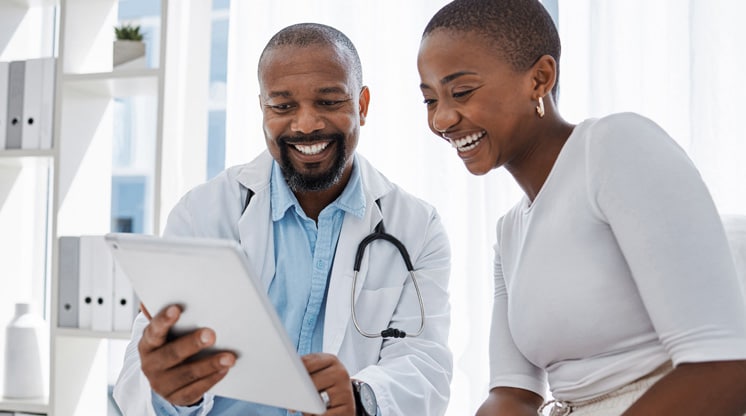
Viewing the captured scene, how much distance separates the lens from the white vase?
6.85 feet

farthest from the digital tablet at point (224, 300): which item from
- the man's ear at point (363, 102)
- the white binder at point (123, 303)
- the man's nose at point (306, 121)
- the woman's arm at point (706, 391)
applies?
the white binder at point (123, 303)

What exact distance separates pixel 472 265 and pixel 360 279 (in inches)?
25.5

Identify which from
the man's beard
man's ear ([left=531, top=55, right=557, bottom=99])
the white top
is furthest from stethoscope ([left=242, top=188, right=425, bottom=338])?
man's ear ([left=531, top=55, right=557, bottom=99])

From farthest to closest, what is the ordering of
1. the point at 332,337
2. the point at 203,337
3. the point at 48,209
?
the point at 48,209
the point at 332,337
the point at 203,337

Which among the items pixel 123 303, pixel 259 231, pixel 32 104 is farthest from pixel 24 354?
pixel 259 231

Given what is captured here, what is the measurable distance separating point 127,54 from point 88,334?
2.72 feet

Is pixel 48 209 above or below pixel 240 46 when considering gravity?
below

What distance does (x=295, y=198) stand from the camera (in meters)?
1.56

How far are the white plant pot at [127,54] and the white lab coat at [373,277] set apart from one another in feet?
2.43

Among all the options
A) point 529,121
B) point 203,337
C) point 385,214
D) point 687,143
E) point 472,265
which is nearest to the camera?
point 203,337

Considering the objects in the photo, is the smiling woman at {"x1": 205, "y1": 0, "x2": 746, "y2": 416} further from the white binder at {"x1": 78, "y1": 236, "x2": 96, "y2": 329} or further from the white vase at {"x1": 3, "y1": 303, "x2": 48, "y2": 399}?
the white vase at {"x1": 3, "y1": 303, "x2": 48, "y2": 399}

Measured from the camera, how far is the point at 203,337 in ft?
2.92

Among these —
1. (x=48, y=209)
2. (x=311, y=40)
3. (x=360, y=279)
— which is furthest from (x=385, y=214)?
(x=48, y=209)

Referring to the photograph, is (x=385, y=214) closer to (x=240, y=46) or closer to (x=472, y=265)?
(x=472, y=265)
